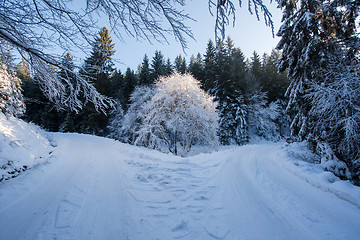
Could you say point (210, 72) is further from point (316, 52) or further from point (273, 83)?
point (316, 52)

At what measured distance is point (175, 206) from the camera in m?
2.95

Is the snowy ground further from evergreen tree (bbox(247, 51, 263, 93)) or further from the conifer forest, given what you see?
evergreen tree (bbox(247, 51, 263, 93))

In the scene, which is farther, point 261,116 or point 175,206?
point 261,116

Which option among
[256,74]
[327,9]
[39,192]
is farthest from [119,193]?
[256,74]

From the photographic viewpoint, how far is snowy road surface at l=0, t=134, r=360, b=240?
2.26 m

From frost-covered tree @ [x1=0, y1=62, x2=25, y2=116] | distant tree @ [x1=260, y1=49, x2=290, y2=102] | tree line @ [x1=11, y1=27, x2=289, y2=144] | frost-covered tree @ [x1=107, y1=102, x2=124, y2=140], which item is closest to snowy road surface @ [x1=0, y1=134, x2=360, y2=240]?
frost-covered tree @ [x1=0, y1=62, x2=25, y2=116]

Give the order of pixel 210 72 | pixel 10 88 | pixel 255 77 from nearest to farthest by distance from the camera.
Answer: pixel 10 88, pixel 210 72, pixel 255 77

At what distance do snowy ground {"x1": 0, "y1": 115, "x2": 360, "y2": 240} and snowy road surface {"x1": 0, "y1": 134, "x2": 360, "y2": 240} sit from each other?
15 mm

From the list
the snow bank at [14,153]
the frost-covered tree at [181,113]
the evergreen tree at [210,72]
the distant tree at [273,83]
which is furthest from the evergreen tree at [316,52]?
the distant tree at [273,83]

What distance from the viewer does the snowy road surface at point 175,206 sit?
2256mm

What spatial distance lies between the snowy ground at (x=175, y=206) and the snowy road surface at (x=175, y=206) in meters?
0.01

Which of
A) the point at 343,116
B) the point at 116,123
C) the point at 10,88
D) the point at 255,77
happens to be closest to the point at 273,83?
the point at 255,77

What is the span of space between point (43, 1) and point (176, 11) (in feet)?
6.69

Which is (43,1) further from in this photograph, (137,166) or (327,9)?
(327,9)
